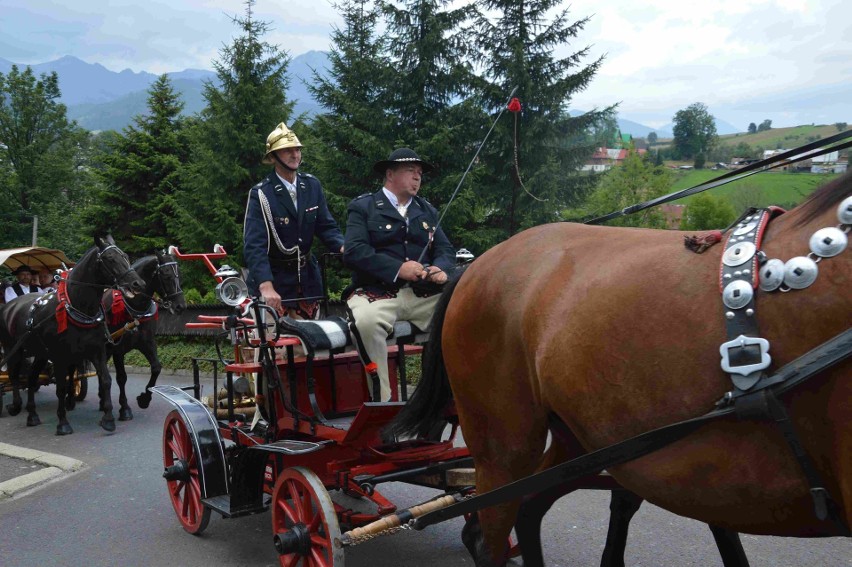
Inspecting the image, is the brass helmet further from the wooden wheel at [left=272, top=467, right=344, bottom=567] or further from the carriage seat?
the wooden wheel at [left=272, top=467, right=344, bottom=567]

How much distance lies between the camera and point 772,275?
217cm

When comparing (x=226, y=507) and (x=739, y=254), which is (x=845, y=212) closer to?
(x=739, y=254)

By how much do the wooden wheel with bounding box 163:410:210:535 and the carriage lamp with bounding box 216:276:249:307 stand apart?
99cm

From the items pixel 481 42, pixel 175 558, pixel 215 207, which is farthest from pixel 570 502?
pixel 215 207

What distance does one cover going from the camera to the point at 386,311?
4.17 meters

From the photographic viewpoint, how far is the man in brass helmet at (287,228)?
4926 mm

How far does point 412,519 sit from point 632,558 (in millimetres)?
1539

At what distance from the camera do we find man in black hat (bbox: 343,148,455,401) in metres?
4.16

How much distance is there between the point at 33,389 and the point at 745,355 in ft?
30.3

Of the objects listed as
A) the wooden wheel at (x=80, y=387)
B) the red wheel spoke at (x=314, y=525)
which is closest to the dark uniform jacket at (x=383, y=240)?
the red wheel spoke at (x=314, y=525)

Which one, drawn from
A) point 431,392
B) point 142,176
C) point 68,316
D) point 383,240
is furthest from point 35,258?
point 431,392

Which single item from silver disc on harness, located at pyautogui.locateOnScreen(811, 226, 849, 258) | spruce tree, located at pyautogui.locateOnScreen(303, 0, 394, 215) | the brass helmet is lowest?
silver disc on harness, located at pyautogui.locateOnScreen(811, 226, 849, 258)

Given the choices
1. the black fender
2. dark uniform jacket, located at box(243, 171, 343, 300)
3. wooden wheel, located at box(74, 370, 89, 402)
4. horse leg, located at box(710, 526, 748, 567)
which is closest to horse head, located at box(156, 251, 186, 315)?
wooden wheel, located at box(74, 370, 89, 402)

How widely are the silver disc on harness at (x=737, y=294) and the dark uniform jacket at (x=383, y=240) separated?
88.0 inches
